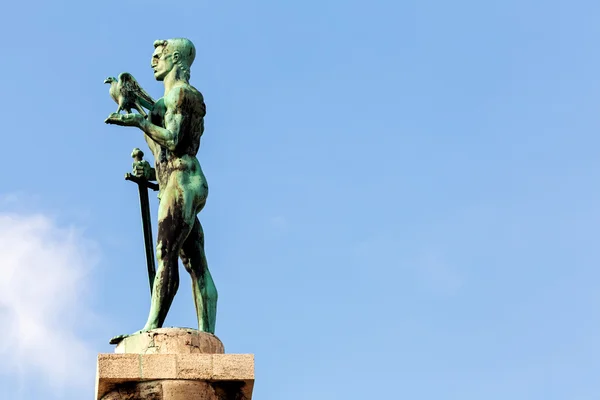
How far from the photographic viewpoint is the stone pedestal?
44.5ft

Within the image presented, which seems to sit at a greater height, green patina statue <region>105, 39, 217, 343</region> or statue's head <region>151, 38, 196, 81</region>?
statue's head <region>151, 38, 196, 81</region>

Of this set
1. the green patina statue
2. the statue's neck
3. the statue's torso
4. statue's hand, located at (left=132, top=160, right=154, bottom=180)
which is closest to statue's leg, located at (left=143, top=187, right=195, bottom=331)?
the green patina statue

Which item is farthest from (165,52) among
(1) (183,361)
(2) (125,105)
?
(1) (183,361)

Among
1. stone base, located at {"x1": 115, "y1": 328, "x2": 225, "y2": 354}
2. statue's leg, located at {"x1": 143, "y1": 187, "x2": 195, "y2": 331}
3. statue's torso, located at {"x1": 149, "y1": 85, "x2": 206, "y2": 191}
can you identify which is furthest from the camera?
→ statue's torso, located at {"x1": 149, "y1": 85, "x2": 206, "y2": 191}

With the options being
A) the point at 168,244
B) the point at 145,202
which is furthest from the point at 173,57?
the point at 168,244

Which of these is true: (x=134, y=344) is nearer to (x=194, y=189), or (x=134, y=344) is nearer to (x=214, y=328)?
(x=214, y=328)

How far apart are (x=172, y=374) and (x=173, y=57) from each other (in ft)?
14.2

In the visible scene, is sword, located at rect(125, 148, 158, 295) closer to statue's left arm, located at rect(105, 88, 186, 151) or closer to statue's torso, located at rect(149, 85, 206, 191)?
statue's torso, located at rect(149, 85, 206, 191)

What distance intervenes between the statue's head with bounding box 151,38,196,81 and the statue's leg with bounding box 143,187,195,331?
5.44ft

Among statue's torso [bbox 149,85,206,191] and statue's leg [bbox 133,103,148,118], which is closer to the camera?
statue's torso [bbox 149,85,206,191]

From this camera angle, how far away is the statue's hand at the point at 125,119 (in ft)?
49.3

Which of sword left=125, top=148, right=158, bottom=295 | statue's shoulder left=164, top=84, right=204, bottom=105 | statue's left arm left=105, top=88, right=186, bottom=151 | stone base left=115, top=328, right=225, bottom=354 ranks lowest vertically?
stone base left=115, top=328, right=225, bottom=354

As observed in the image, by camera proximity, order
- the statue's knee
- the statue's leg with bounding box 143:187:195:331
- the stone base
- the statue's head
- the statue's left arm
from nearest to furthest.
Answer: the stone base, the statue's leg with bounding box 143:187:195:331, the statue's knee, the statue's left arm, the statue's head

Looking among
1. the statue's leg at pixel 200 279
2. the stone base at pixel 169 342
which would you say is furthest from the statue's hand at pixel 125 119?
the stone base at pixel 169 342
